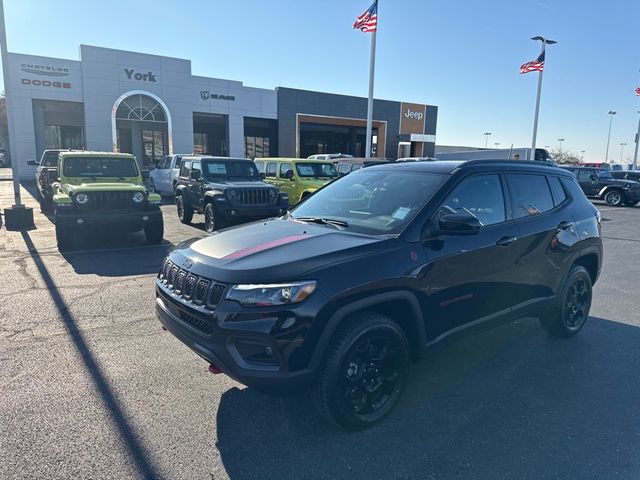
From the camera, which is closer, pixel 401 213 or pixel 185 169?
pixel 401 213

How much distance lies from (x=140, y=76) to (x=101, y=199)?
21253mm

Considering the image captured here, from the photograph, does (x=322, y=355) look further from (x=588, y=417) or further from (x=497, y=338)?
(x=497, y=338)

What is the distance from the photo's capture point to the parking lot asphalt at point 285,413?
8.78ft

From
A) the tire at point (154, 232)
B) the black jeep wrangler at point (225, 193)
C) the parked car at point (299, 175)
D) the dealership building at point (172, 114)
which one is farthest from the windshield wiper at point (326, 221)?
the dealership building at point (172, 114)

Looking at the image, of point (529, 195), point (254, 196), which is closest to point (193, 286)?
point (529, 195)

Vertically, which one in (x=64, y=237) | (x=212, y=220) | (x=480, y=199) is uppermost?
(x=480, y=199)

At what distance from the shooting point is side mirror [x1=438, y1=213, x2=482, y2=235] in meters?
3.12

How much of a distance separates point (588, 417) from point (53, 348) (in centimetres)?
459

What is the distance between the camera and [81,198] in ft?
27.1

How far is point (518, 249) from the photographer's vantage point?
12.8 feet

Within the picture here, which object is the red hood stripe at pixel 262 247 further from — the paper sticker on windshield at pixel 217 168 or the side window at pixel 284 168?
the side window at pixel 284 168

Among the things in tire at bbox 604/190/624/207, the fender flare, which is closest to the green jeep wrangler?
the fender flare

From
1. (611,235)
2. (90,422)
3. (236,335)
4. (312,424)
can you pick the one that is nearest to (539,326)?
(312,424)

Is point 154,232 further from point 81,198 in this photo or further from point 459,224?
point 459,224
